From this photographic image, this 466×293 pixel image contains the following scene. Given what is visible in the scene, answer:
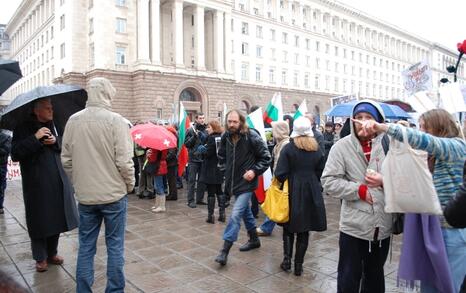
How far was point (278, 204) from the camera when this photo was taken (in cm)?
452

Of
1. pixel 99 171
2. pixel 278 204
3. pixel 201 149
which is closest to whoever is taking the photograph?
pixel 99 171

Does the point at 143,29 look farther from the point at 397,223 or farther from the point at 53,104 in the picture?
the point at 397,223

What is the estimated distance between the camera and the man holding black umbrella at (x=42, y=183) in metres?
4.30

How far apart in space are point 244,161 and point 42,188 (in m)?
2.48

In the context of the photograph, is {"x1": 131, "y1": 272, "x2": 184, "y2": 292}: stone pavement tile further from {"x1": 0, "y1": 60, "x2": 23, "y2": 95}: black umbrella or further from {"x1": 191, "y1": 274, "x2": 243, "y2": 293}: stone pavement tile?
{"x1": 0, "y1": 60, "x2": 23, "y2": 95}: black umbrella

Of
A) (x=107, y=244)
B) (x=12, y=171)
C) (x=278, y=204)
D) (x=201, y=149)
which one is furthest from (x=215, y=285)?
(x=12, y=171)

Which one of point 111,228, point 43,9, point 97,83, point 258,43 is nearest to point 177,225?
point 111,228

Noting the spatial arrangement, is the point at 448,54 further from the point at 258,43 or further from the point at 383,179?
the point at 383,179

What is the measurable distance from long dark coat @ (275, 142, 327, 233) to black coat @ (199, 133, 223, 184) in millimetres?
2787

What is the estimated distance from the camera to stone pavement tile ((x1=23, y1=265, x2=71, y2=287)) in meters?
4.18

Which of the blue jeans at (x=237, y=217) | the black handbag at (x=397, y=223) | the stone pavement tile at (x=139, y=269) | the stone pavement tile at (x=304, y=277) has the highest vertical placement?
the black handbag at (x=397, y=223)

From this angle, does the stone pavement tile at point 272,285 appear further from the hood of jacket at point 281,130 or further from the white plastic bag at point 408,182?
the hood of jacket at point 281,130

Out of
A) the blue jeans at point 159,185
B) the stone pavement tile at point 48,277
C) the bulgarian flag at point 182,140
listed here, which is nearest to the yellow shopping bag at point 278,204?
the stone pavement tile at point 48,277

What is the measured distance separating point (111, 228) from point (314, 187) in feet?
7.62
